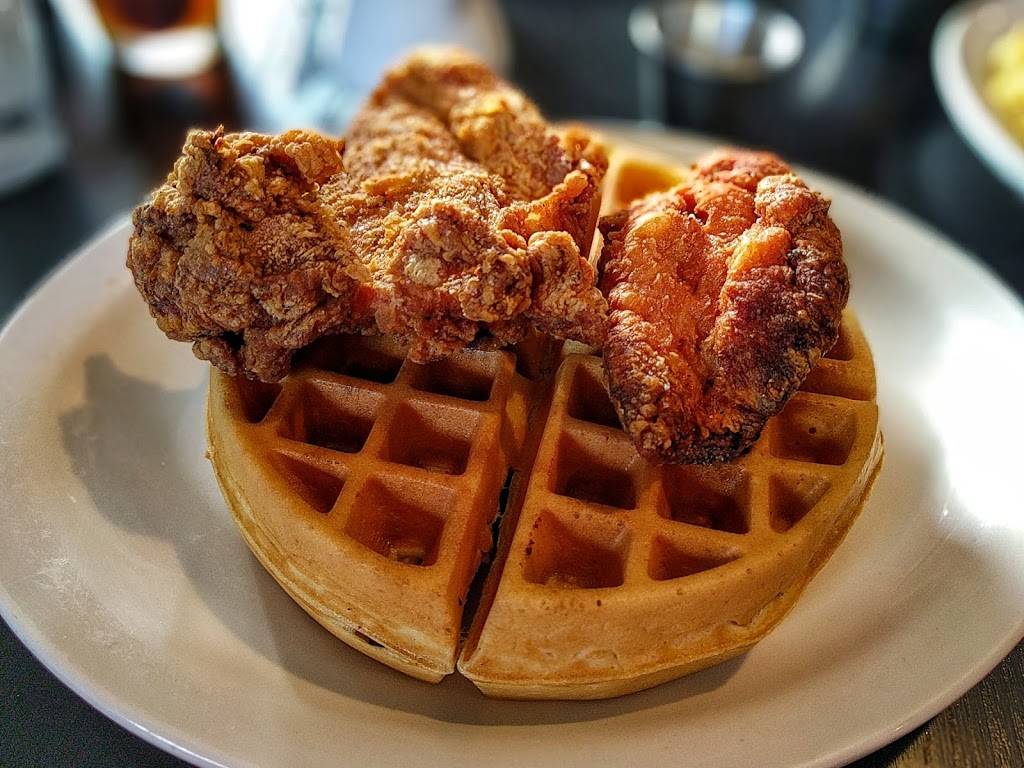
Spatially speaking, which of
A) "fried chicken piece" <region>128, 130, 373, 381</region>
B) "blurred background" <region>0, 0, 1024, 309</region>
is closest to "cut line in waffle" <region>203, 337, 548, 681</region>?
"fried chicken piece" <region>128, 130, 373, 381</region>

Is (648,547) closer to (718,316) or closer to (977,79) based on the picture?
(718,316)

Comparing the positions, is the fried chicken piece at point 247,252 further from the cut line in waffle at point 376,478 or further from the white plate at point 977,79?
the white plate at point 977,79

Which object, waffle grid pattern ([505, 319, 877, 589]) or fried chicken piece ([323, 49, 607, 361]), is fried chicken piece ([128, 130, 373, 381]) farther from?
waffle grid pattern ([505, 319, 877, 589])

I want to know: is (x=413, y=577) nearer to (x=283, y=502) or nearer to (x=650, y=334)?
(x=283, y=502)

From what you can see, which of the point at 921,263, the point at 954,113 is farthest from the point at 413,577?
the point at 954,113

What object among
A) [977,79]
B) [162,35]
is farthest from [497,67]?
[977,79]

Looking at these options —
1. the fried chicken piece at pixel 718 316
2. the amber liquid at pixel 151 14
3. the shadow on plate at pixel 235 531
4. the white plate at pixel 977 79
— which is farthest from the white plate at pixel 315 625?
the amber liquid at pixel 151 14
